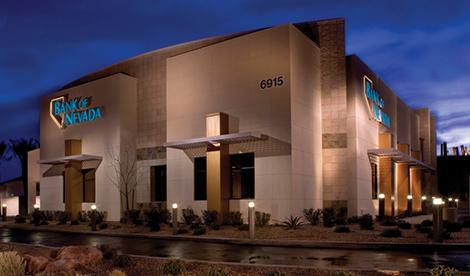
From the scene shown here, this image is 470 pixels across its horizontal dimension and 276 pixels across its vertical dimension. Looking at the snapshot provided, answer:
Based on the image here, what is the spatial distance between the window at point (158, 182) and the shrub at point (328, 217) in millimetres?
10500

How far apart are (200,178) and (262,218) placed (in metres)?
5.04

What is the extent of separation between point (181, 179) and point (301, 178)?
7378mm

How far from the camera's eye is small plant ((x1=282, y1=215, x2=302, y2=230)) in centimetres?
2359

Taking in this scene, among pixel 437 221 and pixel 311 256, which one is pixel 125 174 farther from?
pixel 437 221

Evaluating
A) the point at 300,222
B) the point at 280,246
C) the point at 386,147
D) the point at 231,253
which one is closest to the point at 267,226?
the point at 300,222

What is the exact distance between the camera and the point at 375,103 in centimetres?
3319

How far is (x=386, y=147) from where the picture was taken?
33.1 meters

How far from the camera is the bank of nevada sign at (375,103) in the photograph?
31406 millimetres

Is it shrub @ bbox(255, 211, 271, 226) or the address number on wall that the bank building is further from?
shrub @ bbox(255, 211, 271, 226)

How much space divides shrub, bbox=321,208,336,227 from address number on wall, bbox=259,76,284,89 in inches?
274

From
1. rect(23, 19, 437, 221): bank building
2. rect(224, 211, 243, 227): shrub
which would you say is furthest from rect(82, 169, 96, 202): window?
rect(224, 211, 243, 227): shrub

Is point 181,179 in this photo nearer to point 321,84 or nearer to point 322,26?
point 321,84

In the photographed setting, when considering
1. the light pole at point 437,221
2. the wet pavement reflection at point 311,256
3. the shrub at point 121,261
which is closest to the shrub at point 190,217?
the wet pavement reflection at point 311,256

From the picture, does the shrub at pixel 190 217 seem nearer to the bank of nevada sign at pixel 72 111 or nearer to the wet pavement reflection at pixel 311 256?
the wet pavement reflection at pixel 311 256
